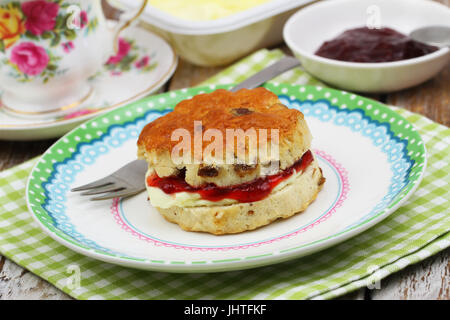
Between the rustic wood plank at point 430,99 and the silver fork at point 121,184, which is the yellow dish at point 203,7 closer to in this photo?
the rustic wood plank at point 430,99

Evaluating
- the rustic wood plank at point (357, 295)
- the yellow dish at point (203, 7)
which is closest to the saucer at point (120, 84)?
the yellow dish at point (203, 7)

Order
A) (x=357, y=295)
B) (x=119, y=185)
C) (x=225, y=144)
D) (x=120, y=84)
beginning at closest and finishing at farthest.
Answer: (x=357, y=295)
(x=225, y=144)
(x=119, y=185)
(x=120, y=84)

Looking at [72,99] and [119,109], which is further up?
[119,109]

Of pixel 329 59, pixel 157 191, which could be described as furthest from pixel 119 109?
pixel 329 59

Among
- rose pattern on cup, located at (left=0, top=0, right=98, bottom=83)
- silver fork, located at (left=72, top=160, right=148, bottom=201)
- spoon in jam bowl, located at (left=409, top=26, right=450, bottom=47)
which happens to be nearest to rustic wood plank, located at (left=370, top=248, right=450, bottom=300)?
silver fork, located at (left=72, top=160, right=148, bottom=201)

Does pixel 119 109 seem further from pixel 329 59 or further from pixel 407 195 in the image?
pixel 407 195

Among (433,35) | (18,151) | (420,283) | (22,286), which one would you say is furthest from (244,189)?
(433,35)

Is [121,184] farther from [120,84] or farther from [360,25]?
[360,25]
